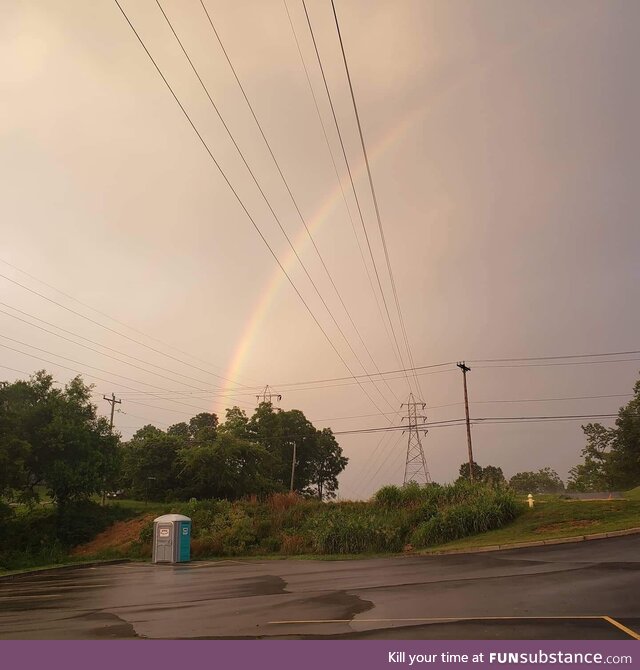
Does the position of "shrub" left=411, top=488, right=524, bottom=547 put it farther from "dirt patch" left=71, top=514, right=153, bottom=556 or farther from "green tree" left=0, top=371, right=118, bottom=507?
"green tree" left=0, top=371, right=118, bottom=507

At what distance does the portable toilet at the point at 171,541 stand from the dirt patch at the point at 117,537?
7.36m

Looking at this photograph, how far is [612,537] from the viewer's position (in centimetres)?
1947

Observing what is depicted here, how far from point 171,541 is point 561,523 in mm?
18164

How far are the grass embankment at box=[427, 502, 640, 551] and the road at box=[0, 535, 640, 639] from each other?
13.1ft

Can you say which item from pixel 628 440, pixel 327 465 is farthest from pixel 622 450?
pixel 327 465

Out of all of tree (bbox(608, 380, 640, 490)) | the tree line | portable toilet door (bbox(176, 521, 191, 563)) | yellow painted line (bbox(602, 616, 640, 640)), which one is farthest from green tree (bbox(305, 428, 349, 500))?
yellow painted line (bbox(602, 616, 640, 640))

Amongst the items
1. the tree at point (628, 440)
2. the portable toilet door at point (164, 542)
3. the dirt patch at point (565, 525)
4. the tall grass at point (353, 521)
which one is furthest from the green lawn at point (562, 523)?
the tree at point (628, 440)

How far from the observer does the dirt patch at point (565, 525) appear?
22.4 metres

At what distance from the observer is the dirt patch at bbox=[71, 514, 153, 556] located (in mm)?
35438

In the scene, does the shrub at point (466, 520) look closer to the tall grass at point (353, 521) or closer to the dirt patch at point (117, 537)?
the tall grass at point (353, 521)

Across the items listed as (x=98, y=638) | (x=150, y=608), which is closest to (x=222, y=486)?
(x=150, y=608)

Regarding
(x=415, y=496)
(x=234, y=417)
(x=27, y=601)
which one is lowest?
(x=27, y=601)

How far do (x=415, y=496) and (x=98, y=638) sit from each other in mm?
24364
